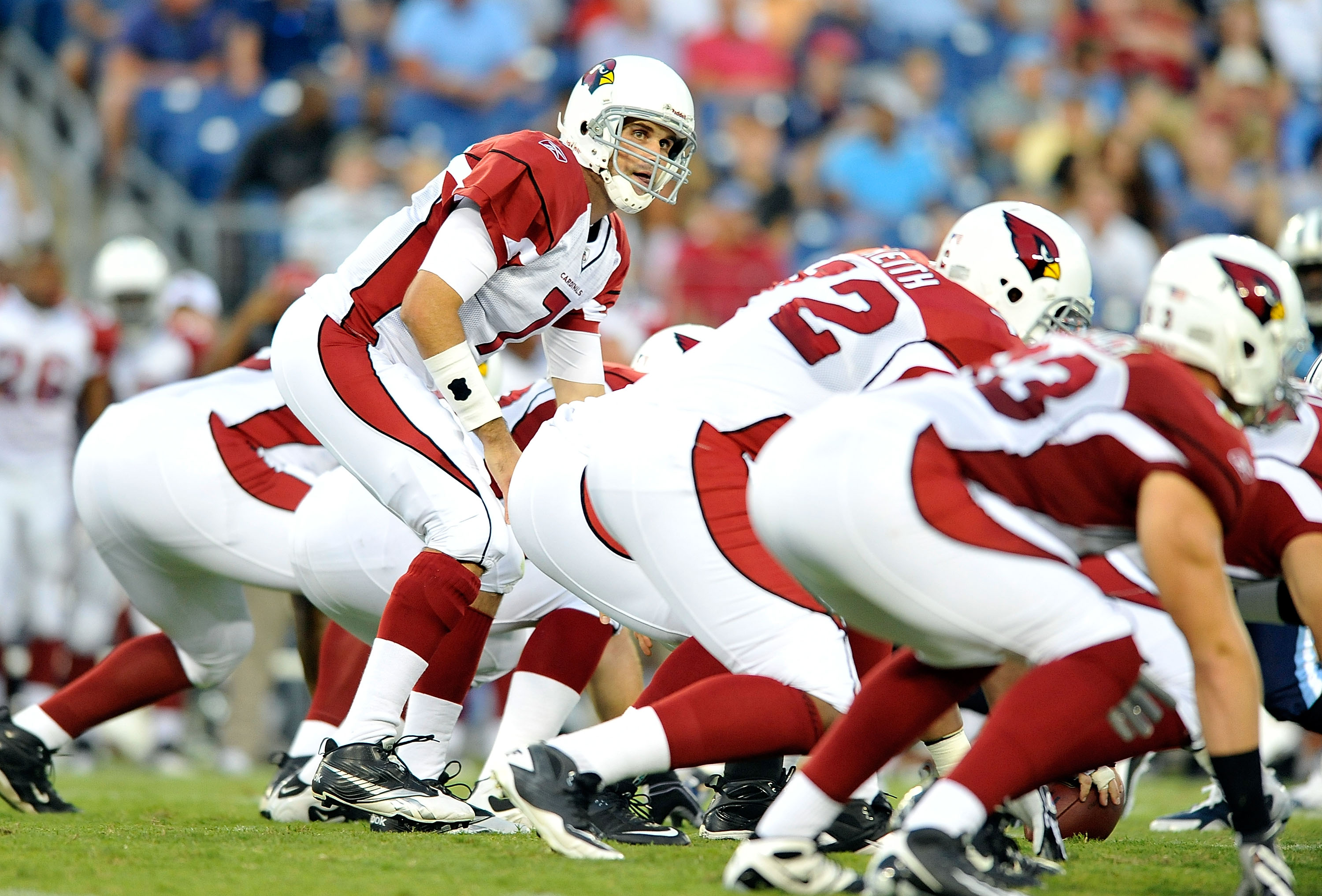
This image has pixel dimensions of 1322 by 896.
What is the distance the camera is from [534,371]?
25.6 feet

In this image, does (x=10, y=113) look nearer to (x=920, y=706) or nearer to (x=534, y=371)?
(x=534, y=371)

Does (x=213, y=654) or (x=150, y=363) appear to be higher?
(x=150, y=363)

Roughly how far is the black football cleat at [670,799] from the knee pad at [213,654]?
4.69 ft

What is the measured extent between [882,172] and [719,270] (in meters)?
1.97

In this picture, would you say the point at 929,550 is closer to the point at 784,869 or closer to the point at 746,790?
the point at 784,869

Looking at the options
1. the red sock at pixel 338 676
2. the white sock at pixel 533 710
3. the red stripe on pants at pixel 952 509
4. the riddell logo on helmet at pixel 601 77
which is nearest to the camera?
the red stripe on pants at pixel 952 509

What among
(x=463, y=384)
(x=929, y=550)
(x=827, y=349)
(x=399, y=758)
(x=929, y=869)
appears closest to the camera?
(x=929, y=869)

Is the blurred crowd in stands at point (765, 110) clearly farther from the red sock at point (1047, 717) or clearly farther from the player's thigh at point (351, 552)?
the red sock at point (1047, 717)

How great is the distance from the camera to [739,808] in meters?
4.19

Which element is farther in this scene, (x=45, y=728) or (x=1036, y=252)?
(x=45, y=728)

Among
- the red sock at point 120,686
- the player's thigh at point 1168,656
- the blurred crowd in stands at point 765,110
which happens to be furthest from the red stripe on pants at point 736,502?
the blurred crowd in stands at point 765,110

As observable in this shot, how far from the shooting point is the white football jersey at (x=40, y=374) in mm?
8203

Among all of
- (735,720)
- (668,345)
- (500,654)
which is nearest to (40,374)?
(500,654)

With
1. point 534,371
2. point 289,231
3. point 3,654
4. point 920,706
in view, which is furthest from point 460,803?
point 289,231
